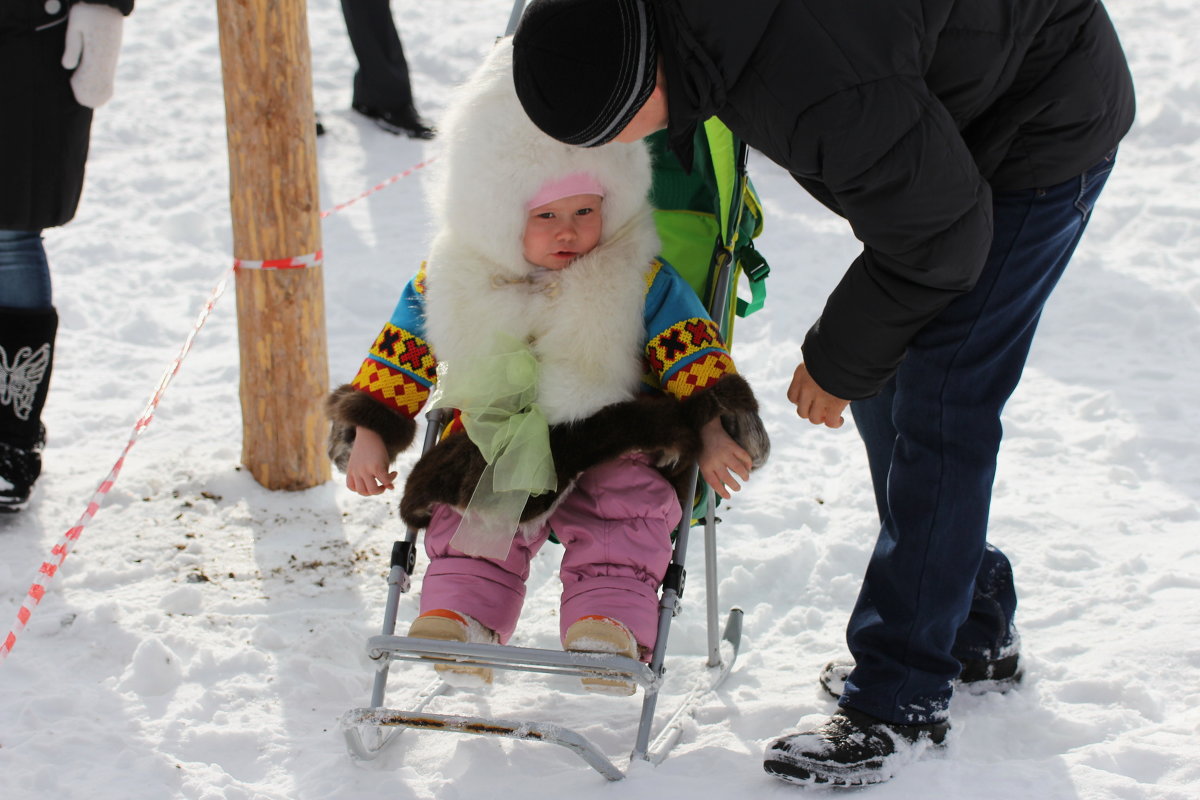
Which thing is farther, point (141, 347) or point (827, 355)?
point (141, 347)

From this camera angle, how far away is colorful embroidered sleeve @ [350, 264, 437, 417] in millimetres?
2727

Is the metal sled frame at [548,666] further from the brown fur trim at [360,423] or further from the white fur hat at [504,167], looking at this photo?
the white fur hat at [504,167]

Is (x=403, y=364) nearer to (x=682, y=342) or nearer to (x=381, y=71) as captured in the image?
(x=682, y=342)

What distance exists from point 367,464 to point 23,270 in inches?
60.4

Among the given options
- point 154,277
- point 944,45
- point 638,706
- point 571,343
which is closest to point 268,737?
point 638,706

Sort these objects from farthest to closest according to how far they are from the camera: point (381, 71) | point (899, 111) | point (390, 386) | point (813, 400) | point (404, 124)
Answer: point (404, 124)
point (381, 71)
point (390, 386)
point (813, 400)
point (899, 111)

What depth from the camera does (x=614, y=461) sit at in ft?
8.33

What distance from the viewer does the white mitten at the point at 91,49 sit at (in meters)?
3.20

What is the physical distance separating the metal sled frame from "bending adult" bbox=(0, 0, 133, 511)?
1.49 metres

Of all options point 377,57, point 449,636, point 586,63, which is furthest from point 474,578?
point 377,57

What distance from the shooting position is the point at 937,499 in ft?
7.45

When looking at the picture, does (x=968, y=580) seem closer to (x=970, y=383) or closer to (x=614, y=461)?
(x=970, y=383)

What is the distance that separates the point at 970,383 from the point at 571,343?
887 millimetres

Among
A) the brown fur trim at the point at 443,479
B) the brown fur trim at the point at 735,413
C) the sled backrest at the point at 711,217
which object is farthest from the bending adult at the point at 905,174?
the brown fur trim at the point at 443,479
